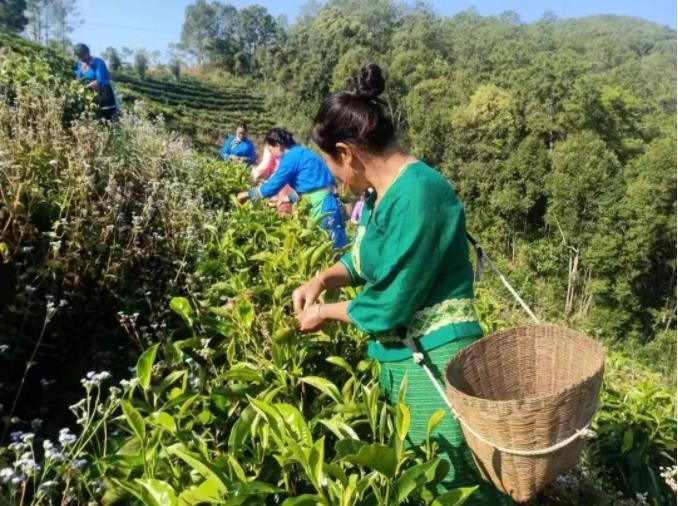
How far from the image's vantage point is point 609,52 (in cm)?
6181

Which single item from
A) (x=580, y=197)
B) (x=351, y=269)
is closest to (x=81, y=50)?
(x=351, y=269)

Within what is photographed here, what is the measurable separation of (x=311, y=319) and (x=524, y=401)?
2.42 ft

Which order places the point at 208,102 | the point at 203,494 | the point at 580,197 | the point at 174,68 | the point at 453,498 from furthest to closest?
1. the point at 174,68
2. the point at 208,102
3. the point at 580,197
4. the point at 453,498
5. the point at 203,494

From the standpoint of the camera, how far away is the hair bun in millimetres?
1977

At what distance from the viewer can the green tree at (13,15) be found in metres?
59.2

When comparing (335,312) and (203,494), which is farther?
(335,312)

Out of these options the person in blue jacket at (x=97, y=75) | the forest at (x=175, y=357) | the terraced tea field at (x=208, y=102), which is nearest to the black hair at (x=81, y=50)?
the person in blue jacket at (x=97, y=75)

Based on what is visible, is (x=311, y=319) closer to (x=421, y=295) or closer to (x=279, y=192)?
(x=421, y=295)

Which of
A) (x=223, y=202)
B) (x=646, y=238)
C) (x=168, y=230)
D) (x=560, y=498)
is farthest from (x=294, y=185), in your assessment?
(x=646, y=238)

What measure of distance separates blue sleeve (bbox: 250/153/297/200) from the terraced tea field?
2774 cm

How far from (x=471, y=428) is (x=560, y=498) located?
4.63 feet

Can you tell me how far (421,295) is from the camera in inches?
69.8

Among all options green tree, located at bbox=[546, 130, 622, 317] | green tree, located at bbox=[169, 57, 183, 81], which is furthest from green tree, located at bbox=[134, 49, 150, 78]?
green tree, located at bbox=[546, 130, 622, 317]

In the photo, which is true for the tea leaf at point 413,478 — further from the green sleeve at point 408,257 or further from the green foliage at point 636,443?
the green foliage at point 636,443
